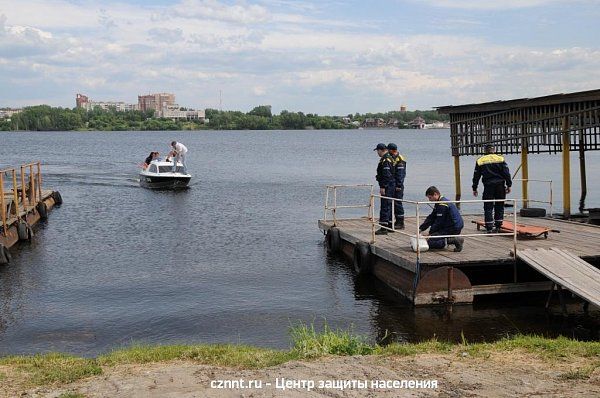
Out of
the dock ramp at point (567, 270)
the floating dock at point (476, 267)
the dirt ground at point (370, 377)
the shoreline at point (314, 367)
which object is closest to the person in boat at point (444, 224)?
→ the floating dock at point (476, 267)

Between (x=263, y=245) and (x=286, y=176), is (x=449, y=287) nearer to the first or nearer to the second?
(x=263, y=245)

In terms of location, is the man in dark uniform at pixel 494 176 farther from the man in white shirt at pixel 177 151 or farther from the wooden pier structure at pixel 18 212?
the man in white shirt at pixel 177 151

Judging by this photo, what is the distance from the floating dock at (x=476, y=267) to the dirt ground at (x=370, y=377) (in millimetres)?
4431

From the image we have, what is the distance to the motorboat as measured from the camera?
137ft

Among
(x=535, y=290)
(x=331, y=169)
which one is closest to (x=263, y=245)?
(x=535, y=290)

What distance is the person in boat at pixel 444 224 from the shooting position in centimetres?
1494

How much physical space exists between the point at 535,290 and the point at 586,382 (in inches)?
288

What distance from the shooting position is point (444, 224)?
1526 cm

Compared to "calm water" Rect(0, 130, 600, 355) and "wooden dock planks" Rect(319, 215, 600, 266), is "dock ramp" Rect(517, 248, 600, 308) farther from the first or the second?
"calm water" Rect(0, 130, 600, 355)

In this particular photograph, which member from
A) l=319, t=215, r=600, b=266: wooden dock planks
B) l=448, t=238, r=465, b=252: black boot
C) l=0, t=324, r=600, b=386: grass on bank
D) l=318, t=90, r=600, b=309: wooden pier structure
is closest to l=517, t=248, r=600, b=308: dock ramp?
l=318, t=90, r=600, b=309: wooden pier structure

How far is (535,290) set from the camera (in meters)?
15.0

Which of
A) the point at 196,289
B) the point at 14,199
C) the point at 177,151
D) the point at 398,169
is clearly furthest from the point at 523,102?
the point at 177,151

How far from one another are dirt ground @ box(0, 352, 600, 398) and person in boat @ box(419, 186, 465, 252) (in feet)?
19.1

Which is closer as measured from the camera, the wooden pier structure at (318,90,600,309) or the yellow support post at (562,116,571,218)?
the wooden pier structure at (318,90,600,309)
